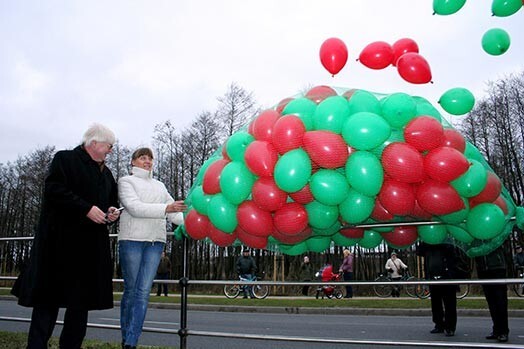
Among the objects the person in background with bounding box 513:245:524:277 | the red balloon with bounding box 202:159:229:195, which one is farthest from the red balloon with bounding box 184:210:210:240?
the person in background with bounding box 513:245:524:277

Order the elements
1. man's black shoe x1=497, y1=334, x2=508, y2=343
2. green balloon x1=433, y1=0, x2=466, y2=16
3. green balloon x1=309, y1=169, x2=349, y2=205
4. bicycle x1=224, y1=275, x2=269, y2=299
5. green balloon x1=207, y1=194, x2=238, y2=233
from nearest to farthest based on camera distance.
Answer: green balloon x1=309, y1=169, x2=349, y2=205
green balloon x1=207, y1=194, x2=238, y2=233
green balloon x1=433, y1=0, x2=466, y2=16
man's black shoe x1=497, y1=334, x2=508, y2=343
bicycle x1=224, y1=275, x2=269, y2=299

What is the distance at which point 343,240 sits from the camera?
4254mm

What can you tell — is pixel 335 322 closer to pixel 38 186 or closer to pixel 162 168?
pixel 162 168

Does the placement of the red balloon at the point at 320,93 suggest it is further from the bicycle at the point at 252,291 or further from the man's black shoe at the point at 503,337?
the bicycle at the point at 252,291

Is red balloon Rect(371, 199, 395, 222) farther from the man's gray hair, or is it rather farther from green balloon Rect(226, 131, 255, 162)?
the man's gray hair

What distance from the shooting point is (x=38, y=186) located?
36781 millimetres

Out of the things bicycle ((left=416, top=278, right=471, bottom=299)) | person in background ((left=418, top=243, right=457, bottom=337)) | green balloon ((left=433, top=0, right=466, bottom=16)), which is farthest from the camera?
bicycle ((left=416, top=278, right=471, bottom=299))

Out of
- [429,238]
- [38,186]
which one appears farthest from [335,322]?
[38,186]

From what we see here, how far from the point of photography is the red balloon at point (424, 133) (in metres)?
3.14

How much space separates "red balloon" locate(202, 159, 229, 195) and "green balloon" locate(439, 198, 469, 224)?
1.57m

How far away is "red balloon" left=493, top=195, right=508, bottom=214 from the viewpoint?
11.4 ft

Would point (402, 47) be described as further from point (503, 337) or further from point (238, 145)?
point (503, 337)

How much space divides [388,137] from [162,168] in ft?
100

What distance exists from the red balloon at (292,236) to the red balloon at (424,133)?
95 cm
